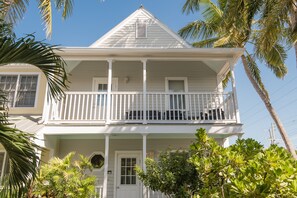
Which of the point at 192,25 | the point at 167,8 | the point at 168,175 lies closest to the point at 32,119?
the point at 168,175

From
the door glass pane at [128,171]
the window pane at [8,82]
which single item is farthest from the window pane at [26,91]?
the door glass pane at [128,171]

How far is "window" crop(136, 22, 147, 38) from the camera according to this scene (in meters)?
12.1

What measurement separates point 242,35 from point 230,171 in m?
10.5

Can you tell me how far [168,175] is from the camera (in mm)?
5320

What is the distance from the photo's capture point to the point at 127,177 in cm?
1012

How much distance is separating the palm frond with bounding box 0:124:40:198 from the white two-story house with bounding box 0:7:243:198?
5.47 metres

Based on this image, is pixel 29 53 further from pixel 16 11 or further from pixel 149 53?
pixel 149 53

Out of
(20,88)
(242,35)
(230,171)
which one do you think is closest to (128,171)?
(20,88)

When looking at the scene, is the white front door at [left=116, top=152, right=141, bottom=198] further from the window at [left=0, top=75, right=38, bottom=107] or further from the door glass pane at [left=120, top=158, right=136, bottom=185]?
the window at [left=0, top=75, right=38, bottom=107]

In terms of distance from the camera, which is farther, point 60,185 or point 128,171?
point 128,171

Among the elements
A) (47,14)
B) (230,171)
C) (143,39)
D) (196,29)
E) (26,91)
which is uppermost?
(196,29)

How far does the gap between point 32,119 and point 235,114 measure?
316 inches

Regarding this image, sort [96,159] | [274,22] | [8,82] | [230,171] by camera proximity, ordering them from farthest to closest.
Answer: [8,82]
[96,159]
[274,22]
[230,171]

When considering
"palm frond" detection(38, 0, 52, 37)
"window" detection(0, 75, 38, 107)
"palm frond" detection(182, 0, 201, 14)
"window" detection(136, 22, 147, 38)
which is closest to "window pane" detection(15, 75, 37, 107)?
"window" detection(0, 75, 38, 107)
